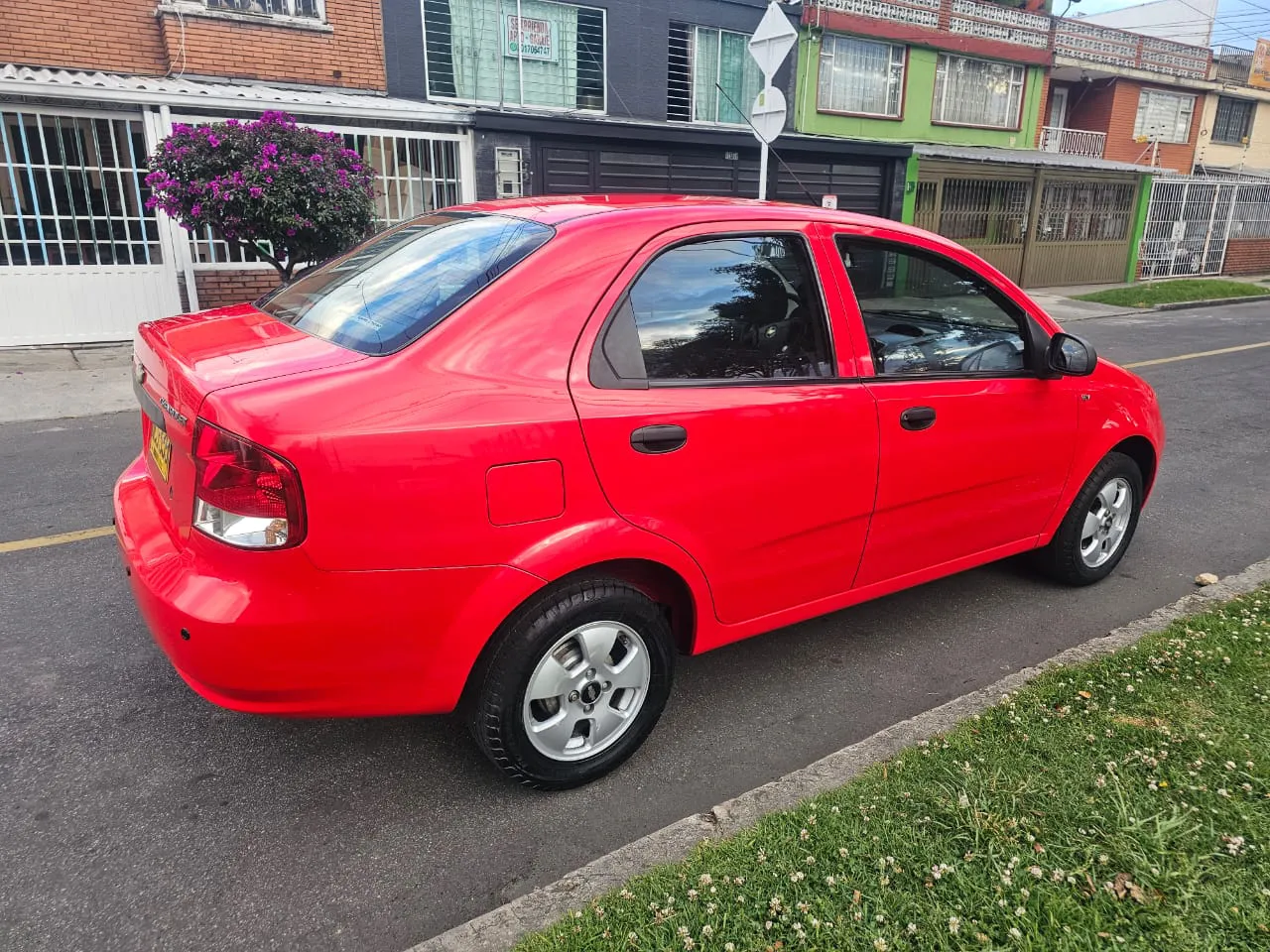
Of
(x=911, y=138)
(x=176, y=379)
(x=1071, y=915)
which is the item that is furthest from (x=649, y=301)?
(x=911, y=138)

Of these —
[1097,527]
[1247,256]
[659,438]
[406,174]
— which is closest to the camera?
[659,438]

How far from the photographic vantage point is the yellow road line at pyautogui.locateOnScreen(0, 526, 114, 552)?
4449mm

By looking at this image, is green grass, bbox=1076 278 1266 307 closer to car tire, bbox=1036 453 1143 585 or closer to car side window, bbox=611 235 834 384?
car tire, bbox=1036 453 1143 585

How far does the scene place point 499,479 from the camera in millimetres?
2369

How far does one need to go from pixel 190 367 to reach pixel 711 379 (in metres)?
1.51

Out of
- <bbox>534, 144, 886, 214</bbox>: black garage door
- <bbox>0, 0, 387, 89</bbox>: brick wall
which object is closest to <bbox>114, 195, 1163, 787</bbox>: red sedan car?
<bbox>534, 144, 886, 214</bbox>: black garage door

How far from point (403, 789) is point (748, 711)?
1.22m

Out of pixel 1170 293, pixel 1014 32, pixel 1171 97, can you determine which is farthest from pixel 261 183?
pixel 1171 97

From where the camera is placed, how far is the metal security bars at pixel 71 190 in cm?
997

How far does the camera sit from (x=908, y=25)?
1875 centimetres

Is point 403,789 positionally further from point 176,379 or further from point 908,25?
point 908,25

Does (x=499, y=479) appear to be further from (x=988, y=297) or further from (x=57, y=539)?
(x=57, y=539)

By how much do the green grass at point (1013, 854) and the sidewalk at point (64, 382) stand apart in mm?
7126

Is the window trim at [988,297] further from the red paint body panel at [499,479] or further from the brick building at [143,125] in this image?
the brick building at [143,125]
